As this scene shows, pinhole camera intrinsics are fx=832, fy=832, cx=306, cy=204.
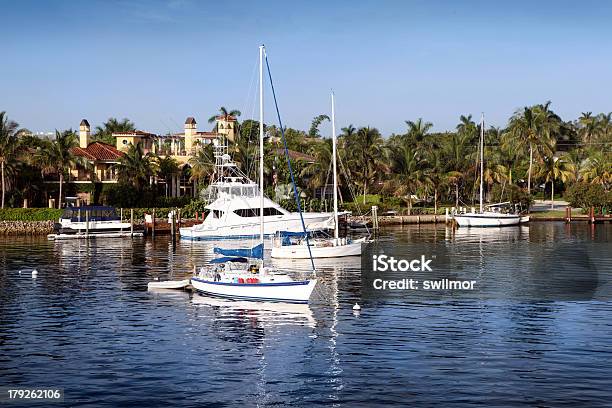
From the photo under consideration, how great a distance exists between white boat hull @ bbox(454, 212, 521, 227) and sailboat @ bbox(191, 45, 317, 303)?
60941mm

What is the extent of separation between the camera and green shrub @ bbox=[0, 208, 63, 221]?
97.9 m

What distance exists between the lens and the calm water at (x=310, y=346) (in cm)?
2858

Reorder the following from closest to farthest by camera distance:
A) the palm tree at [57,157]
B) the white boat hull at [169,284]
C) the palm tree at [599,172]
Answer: the white boat hull at [169,284] < the palm tree at [57,157] < the palm tree at [599,172]

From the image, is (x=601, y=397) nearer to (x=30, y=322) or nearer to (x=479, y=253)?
(x=30, y=322)

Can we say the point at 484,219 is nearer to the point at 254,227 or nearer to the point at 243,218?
the point at 254,227

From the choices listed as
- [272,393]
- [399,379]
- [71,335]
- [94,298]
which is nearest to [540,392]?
[399,379]

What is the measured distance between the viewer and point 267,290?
44.2 m

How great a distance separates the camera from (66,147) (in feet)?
345

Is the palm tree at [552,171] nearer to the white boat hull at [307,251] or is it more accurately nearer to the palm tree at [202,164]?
the palm tree at [202,164]

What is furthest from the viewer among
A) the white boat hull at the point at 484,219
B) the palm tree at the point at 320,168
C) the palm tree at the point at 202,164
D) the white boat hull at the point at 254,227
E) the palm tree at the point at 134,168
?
the palm tree at the point at 320,168

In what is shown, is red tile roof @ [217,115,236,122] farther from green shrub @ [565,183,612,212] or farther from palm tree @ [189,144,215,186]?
green shrub @ [565,183,612,212]

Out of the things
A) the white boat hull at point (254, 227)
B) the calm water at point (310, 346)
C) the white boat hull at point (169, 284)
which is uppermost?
the white boat hull at point (254, 227)

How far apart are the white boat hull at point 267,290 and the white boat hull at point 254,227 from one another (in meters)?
38.7

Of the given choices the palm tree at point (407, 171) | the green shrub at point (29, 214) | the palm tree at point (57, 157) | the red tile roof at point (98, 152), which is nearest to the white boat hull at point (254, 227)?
the green shrub at point (29, 214)
